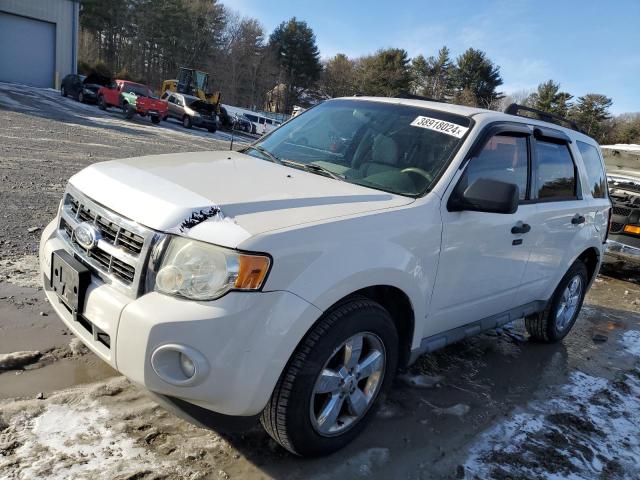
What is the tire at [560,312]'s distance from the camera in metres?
4.66

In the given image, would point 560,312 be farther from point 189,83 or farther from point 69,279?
point 189,83

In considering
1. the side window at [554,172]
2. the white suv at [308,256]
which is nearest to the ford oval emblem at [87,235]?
the white suv at [308,256]

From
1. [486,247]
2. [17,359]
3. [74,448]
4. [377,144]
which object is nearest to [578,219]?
[486,247]

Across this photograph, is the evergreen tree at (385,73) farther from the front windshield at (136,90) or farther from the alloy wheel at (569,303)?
the alloy wheel at (569,303)

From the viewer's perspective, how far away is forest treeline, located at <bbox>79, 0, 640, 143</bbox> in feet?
175

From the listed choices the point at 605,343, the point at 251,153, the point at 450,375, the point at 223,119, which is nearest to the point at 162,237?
the point at 251,153

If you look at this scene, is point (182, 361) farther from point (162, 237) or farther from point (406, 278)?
point (406, 278)

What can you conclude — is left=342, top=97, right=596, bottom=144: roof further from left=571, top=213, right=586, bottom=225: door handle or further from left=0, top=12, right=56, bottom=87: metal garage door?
left=0, top=12, right=56, bottom=87: metal garage door

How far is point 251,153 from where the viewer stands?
3779 millimetres

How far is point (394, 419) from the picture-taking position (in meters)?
3.22

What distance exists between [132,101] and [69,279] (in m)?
23.7

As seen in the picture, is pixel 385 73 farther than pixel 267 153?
Yes

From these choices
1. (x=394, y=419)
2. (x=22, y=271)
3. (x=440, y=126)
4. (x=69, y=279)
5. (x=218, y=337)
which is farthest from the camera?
(x=22, y=271)

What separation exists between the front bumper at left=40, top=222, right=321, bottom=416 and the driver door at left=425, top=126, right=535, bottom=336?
1109 mm
